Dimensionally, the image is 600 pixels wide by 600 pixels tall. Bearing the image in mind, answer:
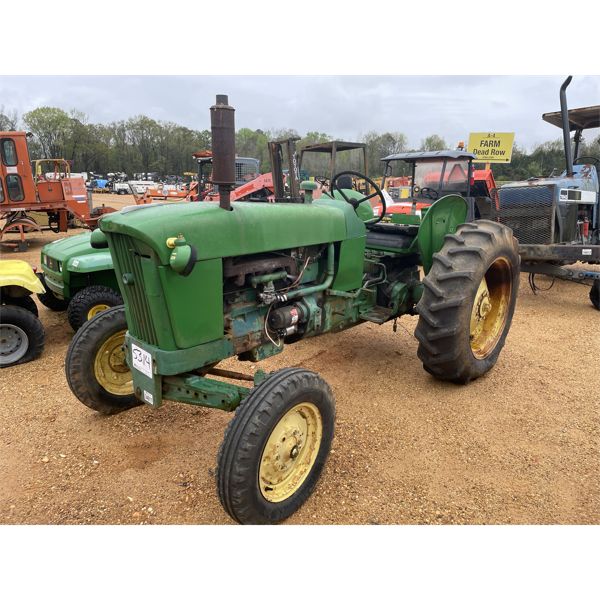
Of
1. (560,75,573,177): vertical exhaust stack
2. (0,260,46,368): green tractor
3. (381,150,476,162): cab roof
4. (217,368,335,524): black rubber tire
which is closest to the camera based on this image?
(217,368,335,524): black rubber tire

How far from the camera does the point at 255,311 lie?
9.48ft

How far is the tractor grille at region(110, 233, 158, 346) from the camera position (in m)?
2.42

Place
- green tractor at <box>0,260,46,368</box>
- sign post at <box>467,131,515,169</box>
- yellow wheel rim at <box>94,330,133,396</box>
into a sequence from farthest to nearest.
A: sign post at <box>467,131,515,169</box> < green tractor at <box>0,260,46,368</box> < yellow wheel rim at <box>94,330,133,396</box>

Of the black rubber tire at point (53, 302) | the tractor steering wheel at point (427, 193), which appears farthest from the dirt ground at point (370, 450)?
the tractor steering wheel at point (427, 193)

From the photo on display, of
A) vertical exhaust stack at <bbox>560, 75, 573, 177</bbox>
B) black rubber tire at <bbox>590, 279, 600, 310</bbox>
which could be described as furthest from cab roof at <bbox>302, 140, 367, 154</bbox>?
black rubber tire at <bbox>590, 279, 600, 310</bbox>

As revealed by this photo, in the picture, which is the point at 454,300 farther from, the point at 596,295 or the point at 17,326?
the point at 596,295

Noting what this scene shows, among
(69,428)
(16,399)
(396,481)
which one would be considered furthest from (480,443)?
(16,399)

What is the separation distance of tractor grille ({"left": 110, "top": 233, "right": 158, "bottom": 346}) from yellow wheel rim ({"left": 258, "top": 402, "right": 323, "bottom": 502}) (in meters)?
0.82

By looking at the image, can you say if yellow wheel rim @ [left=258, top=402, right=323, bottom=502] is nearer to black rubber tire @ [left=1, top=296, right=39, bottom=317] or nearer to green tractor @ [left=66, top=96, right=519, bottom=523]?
green tractor @ [left=66, top=96, right=519, bottom=523]

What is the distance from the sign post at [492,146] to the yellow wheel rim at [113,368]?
40.4ft

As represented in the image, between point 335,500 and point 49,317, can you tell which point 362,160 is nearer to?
point 49,317

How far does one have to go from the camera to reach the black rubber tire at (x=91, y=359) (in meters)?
3.14

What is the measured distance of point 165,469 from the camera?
281 centimetres

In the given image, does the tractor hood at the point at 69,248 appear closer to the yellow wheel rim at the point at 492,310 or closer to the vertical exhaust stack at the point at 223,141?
the vertical exhaust stack at the point at 223,141
